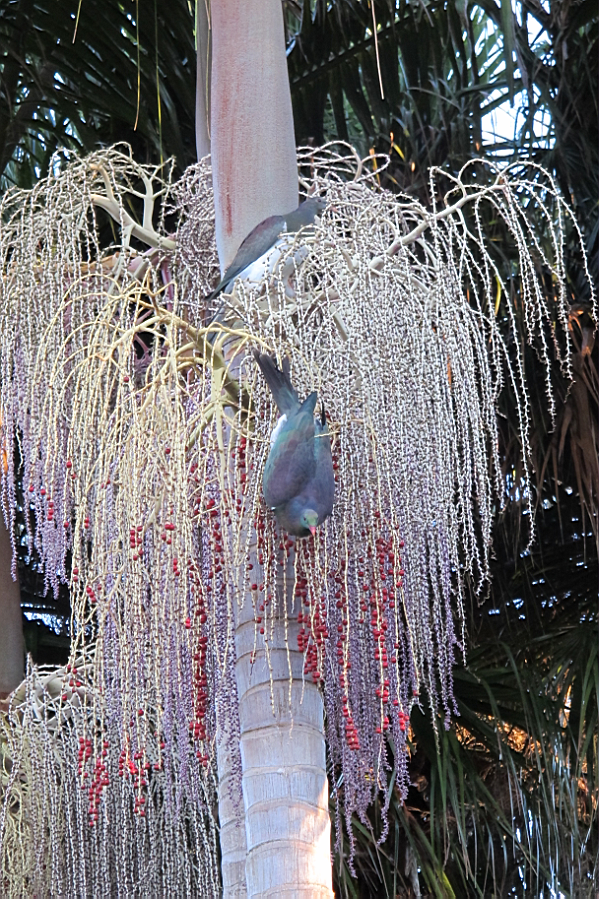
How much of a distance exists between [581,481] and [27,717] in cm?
242

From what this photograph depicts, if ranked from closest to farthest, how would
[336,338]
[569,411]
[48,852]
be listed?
[336,338] → [48,852] → [569,411]

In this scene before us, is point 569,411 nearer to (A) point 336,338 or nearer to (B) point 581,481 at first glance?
(B) point 581,481

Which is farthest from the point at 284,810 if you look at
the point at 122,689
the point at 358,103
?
the point at 358,103

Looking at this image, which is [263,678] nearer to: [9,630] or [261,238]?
[261,238]

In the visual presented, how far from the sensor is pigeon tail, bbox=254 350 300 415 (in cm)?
318

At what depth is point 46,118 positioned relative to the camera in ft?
20.3

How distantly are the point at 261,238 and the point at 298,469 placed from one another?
2.70 feet

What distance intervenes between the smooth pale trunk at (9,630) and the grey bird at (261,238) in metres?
2.07

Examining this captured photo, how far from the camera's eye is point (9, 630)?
208 inches

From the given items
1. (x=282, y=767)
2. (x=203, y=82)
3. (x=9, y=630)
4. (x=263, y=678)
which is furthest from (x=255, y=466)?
(x=9, y=630)

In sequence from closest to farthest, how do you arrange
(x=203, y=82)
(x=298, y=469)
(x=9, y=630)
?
(x=298, y=469) < (x=203, y=82) < (x=9, y=630)

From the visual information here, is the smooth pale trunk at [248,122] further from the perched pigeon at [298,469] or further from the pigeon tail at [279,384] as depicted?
the perched pigeon at [298,469]

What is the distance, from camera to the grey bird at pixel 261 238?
359 cm

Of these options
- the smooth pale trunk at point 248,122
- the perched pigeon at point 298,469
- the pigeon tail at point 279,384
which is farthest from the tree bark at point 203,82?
the perched pigeon at point 298,469
